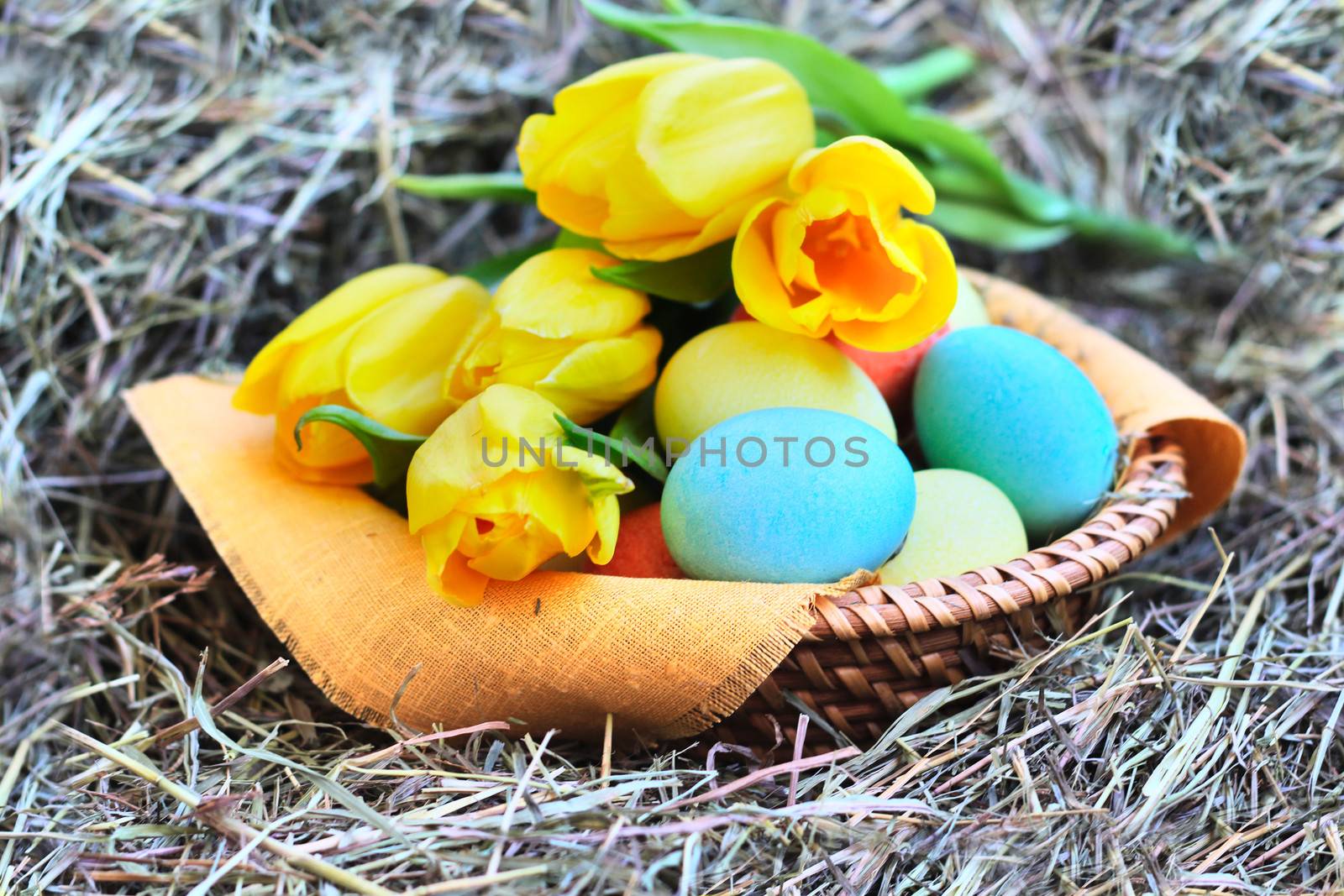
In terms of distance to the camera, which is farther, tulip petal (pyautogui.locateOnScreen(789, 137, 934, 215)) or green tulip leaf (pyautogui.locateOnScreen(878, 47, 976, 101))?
green tulip leaf (pyautogui.locateOnScreen(878, 47, 976, 101))

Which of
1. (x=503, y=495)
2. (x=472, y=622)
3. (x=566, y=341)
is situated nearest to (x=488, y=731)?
(x=472, y=622)

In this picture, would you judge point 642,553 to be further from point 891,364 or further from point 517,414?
point 891,364

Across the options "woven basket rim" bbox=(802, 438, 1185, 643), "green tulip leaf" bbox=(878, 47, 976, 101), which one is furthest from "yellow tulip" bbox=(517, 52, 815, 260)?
"green tulip leaf" bbox=(878, 47, 976, 101)

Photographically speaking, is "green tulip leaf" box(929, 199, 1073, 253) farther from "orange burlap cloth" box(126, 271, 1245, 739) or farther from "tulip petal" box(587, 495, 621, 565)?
"tulip petal" box(587, 495, 621, 565)

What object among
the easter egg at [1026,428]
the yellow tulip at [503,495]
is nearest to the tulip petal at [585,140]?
the yellow tulip at [503,495]

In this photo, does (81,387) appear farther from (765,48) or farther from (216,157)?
(765,48)
